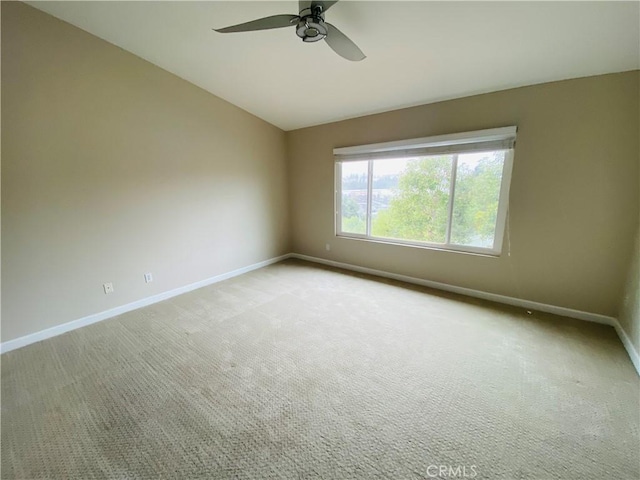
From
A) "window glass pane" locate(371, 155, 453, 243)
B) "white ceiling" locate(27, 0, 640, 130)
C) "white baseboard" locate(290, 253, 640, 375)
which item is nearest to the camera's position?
"white ceiling" locate(27, 0, 640, 130)

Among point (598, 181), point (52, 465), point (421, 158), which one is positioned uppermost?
point (421, 158)

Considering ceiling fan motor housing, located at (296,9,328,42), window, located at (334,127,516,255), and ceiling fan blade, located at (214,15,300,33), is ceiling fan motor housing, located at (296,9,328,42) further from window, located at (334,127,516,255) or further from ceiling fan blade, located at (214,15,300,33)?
window, located at (334,127,516,255)

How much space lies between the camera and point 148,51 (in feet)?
8.59

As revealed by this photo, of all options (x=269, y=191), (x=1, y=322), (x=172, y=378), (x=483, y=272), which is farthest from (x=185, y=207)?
(x=483, y=272)

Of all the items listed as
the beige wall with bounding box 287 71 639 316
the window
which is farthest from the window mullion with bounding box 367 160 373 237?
the beige wall with bounding box 287 71 639 316

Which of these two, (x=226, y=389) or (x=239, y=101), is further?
(x=239, y=101)

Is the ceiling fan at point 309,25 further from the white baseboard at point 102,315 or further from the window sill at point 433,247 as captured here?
the white baseboard at point 102,315

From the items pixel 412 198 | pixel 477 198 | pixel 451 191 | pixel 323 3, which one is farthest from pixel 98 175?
pixel 477 198

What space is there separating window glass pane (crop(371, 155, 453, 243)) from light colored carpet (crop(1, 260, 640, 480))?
3.86 feet

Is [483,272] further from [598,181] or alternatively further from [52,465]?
[52,465]

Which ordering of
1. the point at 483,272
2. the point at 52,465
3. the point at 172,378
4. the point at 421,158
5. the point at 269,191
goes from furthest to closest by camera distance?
the point at 269,191
the point at 421,158
the point at 483,272
the point at 172,378
the point at 52,465

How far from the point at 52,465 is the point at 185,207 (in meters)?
2.56

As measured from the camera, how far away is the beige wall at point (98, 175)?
212 cm

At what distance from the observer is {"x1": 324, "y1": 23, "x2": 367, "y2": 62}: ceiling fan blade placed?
5.54 feet
